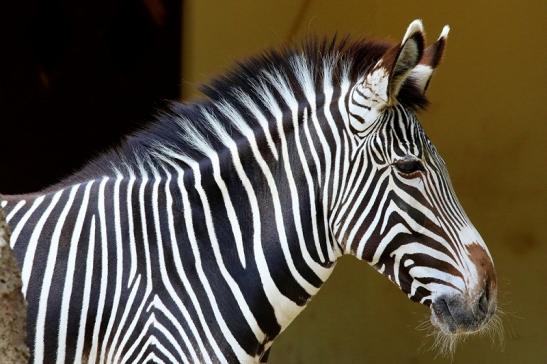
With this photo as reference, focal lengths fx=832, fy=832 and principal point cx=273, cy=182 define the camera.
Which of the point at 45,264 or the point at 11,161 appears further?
the point at 11,161

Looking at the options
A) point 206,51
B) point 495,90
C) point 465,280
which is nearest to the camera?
point 465,280

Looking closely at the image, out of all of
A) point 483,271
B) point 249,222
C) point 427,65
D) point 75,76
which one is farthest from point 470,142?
point 249,222

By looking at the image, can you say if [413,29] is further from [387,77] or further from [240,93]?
[240,93]

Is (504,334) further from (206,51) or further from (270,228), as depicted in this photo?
(270,228)

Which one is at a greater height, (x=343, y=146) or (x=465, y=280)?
(x=343, y=146)

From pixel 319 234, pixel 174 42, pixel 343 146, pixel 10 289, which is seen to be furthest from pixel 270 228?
pixel 174 42

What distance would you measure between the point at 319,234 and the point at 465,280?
0.57 metres

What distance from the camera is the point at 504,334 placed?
6246 millimetres

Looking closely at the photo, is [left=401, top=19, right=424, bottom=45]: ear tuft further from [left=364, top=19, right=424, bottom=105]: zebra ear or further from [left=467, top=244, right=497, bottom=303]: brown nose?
[left=467, top=244, right=497, bottom=303]: brown nose

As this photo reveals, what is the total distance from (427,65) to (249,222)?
37.2 inches

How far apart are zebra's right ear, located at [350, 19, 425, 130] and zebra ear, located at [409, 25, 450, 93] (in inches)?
5.5

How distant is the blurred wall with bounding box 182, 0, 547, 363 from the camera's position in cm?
610

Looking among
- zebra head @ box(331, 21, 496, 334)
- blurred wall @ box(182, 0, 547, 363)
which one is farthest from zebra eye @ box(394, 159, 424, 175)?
blurred wall @ box(182, 0, 547, 363)

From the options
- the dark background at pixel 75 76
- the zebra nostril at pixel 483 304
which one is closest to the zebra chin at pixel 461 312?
the zebra nostril at pixel 483 304
